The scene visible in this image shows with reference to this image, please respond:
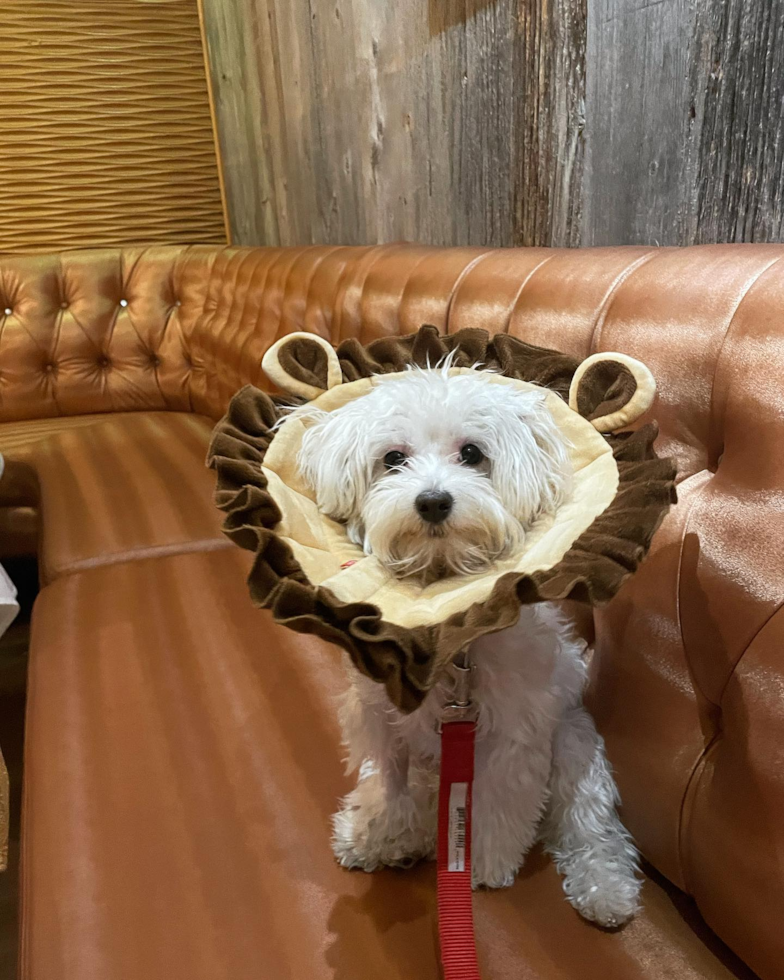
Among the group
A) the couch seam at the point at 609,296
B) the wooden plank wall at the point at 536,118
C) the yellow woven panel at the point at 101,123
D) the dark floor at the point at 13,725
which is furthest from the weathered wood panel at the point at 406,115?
the dark floor at the point at 13,725

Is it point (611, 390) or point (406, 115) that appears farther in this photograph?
point (406, 115)

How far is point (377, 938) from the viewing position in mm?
671

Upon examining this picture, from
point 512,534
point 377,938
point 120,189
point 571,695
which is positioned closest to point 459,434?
point 512,534

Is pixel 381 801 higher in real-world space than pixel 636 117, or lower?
lower

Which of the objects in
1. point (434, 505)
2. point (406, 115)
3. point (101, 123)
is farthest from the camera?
point (101, 123)

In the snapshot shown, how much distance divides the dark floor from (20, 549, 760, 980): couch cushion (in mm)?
491

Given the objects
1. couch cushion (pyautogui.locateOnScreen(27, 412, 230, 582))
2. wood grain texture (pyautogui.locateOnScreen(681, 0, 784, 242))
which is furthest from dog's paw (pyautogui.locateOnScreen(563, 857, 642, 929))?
couch cushion (pyautogui.locateOnScreen(27, 412, 230, 582))

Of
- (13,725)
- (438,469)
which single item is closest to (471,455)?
(438,469)

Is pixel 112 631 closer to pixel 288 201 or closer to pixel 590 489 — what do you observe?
pixel 590 489

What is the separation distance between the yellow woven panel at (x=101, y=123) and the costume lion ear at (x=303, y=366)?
2.90 m

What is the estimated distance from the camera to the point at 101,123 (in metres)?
3.10

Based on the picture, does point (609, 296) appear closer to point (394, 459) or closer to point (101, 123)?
point (394, 459)

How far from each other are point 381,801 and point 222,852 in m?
0.19

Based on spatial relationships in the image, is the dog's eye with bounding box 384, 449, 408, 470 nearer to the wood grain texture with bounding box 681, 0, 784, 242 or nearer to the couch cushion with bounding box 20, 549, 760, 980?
the couch cushion with bounding box 20, 549, 760, 980
